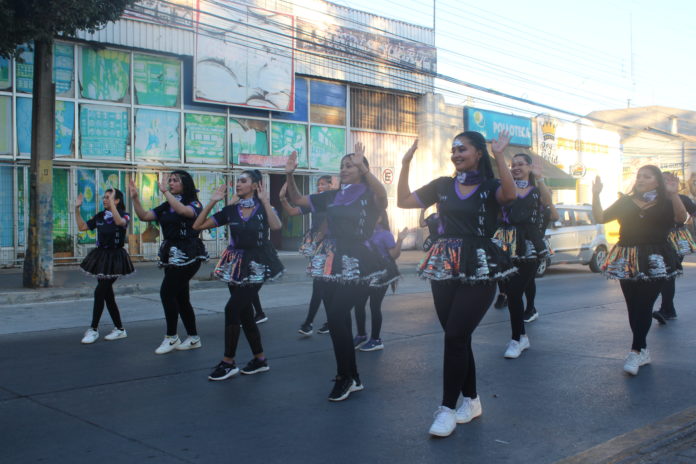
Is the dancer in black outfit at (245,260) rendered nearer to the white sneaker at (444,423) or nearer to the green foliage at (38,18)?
the white sneaker at (444,423)

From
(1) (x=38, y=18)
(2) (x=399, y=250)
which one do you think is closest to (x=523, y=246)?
(2) (x=399, y=250)

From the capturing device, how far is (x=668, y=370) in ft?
20.3

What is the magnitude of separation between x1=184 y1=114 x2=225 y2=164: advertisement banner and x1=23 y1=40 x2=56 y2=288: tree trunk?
584 centimetres

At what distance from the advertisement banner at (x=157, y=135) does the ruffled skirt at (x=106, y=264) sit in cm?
1013

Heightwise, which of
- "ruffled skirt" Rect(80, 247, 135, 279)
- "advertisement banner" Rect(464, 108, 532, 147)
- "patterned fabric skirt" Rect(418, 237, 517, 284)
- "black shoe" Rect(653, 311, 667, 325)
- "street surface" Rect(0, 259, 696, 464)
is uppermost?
"advertisement banner" Rect(464, 108, 532, 147)

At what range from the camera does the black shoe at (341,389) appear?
5246 millimetres

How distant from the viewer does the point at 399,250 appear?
6.33 metres

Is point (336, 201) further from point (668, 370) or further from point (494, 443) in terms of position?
point (668, 370)

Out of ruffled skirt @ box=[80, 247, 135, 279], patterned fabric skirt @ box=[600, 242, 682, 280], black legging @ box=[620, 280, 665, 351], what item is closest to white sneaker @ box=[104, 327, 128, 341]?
ruffled skirt @ box=[80, 247, 135, 279]

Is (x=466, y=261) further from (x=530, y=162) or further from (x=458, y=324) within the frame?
(x=530, y=162)

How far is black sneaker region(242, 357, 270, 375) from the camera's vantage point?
6098mm

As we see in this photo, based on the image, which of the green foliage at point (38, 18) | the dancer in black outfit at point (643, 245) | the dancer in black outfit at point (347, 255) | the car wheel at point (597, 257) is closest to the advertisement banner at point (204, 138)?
the green foliage at point (38, 18)

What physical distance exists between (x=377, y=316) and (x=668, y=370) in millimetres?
2793

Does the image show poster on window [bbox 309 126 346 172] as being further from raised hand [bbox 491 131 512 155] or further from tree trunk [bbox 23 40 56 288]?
raised hand [bbox 491 131 512 155]
